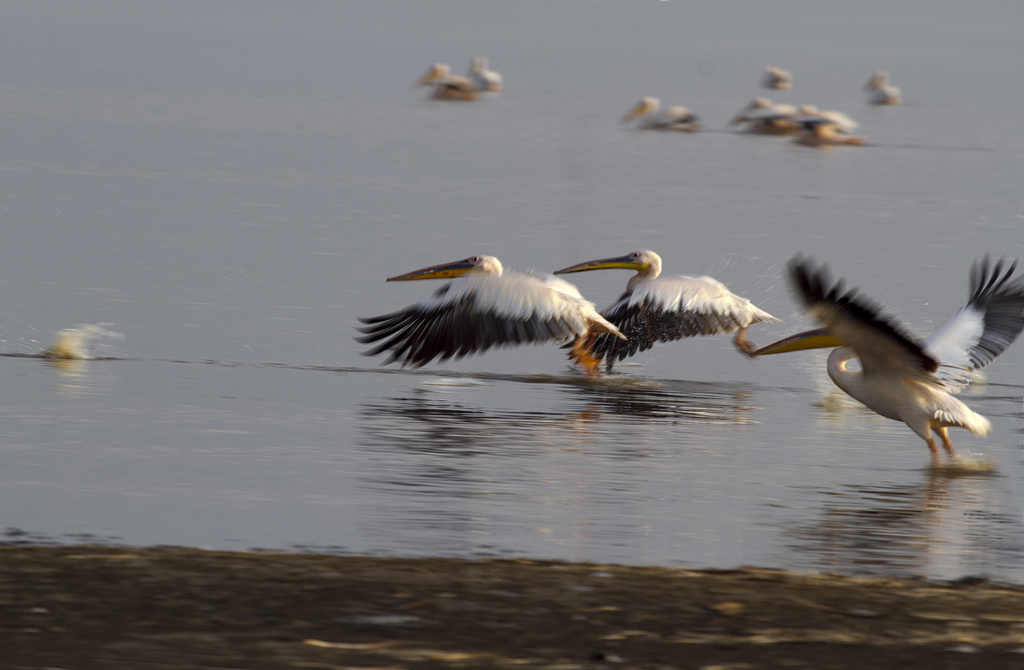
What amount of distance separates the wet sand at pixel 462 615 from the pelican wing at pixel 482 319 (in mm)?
3389

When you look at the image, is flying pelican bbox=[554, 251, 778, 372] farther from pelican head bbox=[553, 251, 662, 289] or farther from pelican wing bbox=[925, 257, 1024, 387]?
pelican wing bbox=[925, 257, 1024, 387]

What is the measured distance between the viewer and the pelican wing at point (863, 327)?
5180 millimetres

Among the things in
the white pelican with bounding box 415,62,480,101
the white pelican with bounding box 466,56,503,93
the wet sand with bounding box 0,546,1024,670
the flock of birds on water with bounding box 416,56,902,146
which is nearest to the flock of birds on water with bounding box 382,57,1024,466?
the wet sand with bounding box 0,546,1024,670

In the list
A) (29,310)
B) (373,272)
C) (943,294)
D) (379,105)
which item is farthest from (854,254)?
(379,105)

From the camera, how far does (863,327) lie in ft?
18.6

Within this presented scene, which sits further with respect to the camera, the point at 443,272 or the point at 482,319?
the point at 443,272

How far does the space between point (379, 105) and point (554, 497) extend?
27448 millimetres

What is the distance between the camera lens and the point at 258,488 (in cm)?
541

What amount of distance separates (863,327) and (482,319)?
8.51 feet

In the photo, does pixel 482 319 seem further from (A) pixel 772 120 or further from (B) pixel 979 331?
(A) pixel 772 120

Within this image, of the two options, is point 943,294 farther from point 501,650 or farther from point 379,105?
point 379,105

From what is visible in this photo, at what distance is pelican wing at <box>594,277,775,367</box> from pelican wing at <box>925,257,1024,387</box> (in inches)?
68.2

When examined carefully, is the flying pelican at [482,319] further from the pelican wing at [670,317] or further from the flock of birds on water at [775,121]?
the flock of birds on water at [775,121]

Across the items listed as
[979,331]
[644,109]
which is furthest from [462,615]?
[644,109]
